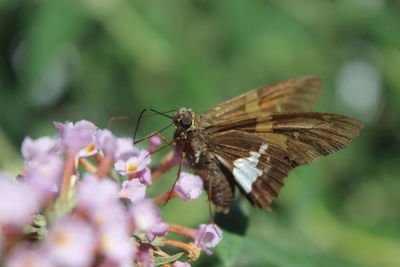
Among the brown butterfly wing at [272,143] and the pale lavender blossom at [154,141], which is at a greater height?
the pale lavender blossom at [154,141]

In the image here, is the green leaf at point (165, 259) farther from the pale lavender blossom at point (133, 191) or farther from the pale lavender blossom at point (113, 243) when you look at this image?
the pale lavender blossom at point (113, 243)

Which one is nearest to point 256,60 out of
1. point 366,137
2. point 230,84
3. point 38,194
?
point 230,84

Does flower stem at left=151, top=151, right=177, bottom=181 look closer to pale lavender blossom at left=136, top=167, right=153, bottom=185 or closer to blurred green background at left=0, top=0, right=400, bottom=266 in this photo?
pale lavender blossom at left=136, top=167, right=153, bottom=185

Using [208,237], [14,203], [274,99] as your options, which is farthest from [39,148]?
[274,99]

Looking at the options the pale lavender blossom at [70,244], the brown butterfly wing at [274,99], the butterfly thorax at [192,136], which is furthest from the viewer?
the brown butterfly wing at [274,99]

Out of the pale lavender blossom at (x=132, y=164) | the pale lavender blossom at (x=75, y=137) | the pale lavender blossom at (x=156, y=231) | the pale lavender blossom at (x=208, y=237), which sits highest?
the pale lavender blossom at (x=75, y=137)

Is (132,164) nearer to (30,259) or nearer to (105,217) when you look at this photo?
(105,217)

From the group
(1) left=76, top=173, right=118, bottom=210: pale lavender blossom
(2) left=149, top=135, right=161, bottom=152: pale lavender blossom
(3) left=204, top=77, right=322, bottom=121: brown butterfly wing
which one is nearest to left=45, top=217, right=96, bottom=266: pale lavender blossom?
(1) left=76, top=173, right=118, bottom=210: pale lavender blossom

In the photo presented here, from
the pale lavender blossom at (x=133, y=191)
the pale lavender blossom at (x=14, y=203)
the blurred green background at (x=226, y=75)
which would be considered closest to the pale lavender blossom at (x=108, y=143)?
the pale lavender blossom at (x=133, y=191)

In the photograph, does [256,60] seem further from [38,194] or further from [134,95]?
[38,194]
